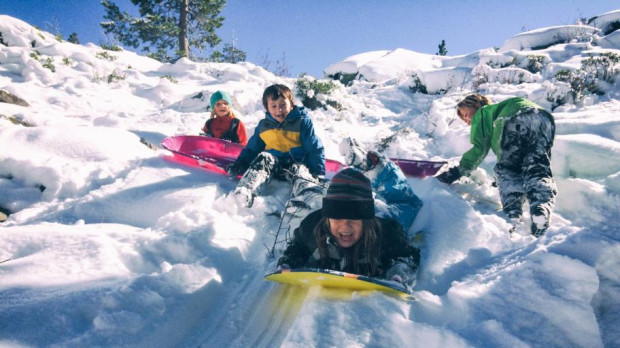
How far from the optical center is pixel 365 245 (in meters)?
1.81

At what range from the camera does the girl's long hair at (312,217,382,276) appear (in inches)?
71.0

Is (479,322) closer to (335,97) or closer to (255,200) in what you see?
(255,200)

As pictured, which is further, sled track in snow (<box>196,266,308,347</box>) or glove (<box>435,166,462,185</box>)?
glove (<box>435,166,462,185</box>)

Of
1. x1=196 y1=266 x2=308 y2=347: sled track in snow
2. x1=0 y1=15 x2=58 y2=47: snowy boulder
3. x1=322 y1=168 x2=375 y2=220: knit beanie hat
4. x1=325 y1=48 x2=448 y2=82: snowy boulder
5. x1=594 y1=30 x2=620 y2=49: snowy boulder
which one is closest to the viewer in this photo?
x1=196 y1=266 x2=308 y2=347: sled track in snow

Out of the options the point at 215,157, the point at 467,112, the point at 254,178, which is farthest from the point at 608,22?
the point at 254,178

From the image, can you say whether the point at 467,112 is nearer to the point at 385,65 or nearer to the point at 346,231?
the point at 346,231

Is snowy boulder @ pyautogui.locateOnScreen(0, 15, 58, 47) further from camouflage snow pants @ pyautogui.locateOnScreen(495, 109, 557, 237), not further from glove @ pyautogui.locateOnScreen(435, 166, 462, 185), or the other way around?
camouflage snow pants @ pyautogui.locateOnScreen(495, 109, 557, 237)

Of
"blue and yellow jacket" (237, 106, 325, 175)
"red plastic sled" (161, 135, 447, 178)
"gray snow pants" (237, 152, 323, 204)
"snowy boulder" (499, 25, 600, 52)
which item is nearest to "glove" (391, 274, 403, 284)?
"gray snow pants" (237, 152, 323, 204)

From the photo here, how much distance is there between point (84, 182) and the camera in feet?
10.00

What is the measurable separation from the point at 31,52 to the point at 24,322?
9265mm

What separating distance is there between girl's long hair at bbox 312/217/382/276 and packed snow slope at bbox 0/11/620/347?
270 mm

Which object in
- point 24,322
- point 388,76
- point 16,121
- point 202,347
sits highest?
point 388,76

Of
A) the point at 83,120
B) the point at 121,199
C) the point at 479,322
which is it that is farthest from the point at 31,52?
the point at 479,322

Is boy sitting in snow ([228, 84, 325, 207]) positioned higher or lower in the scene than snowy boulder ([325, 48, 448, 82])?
lower
